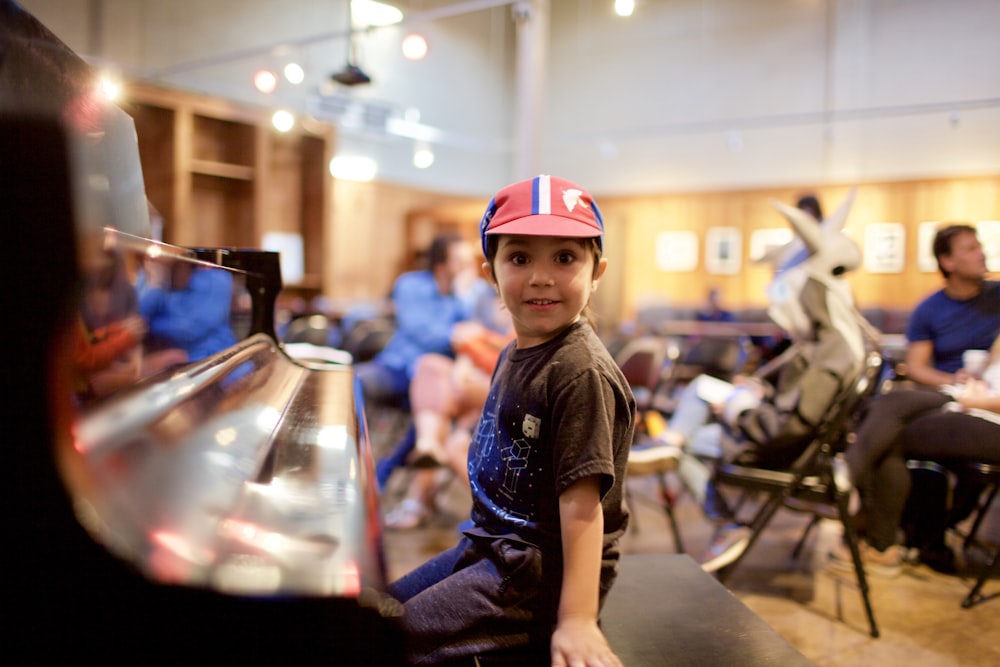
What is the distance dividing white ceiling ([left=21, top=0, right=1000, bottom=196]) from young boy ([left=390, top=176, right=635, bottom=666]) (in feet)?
18.5

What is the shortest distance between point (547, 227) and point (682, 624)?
0.71 metres

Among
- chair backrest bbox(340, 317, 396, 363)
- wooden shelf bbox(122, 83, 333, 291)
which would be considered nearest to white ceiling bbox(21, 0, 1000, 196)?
wooden shelf bbox(122, 83, 333, 291)

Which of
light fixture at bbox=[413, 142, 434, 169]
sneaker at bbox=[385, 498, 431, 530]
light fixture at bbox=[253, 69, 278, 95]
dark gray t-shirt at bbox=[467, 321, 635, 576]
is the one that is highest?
light fixture at bbox=[253, 69, 278, 95]

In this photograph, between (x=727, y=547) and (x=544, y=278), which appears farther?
(x=727, y=547)

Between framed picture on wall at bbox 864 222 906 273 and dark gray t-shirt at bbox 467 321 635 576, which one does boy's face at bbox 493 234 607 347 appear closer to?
dark gray t-shirt at bbox 467 321 635 576

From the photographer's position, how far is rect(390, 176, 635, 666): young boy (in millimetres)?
999

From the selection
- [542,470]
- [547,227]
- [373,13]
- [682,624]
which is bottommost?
[682,624]

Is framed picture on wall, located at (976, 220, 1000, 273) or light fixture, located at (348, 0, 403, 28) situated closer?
framed picture on wall, located at (976, 220, 1000, 273)

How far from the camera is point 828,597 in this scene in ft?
8.86

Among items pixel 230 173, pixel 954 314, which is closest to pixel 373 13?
pixel 230 173

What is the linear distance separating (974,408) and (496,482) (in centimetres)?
228

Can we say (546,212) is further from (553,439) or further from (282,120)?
(282,120)

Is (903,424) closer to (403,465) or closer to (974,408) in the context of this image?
(974,408)

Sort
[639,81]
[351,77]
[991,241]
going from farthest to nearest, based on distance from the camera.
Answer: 1. [639,81]
2. [351,77]
3. [991,241]
